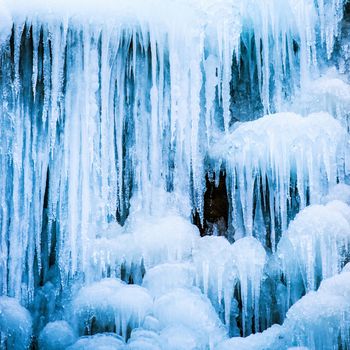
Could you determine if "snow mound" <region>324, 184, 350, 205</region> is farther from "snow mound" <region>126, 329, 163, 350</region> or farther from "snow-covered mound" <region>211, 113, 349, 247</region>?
"snow mound" <region>126, 329, 163, 350</region>

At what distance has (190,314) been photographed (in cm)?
593

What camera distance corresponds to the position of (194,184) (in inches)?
276

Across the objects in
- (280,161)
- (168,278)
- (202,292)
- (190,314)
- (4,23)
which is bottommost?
(190,314)

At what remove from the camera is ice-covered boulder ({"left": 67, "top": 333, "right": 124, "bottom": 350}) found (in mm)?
5777

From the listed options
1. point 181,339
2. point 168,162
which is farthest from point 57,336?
point 168,162

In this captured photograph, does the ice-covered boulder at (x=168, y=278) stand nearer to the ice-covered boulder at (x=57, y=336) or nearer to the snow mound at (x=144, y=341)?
the snow mound at (x=144, y=341)

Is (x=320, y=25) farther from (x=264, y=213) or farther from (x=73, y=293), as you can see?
(x=73, y=293)

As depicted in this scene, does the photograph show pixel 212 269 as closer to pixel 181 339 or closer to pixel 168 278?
pixel 168 278

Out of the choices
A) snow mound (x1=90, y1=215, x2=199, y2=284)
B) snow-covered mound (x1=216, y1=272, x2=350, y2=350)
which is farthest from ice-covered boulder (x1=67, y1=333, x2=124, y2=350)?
snow-covered mound (x1=216, y1=272, x2=350, y2=350)

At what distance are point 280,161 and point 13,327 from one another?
116 inches

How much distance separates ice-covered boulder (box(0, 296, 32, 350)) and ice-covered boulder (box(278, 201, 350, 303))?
256 centimetres

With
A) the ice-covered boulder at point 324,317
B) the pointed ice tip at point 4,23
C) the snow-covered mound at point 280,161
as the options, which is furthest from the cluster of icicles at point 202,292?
the pointed ice tip at point 4,23

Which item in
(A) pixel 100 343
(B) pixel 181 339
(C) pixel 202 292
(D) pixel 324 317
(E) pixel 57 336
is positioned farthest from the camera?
(C) pixel 202 292

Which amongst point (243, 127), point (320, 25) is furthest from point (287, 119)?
point (320, 25)
